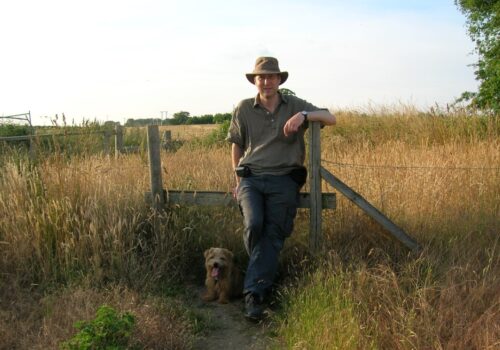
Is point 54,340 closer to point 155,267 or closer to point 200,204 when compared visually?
point 155,267

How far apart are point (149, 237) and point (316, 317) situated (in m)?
2.27

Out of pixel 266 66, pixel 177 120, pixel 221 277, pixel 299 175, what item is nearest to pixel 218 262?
pixel 221 277

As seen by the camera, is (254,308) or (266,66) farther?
(266,66)

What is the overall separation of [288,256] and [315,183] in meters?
0.80

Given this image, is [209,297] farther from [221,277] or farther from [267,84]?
[267,84]

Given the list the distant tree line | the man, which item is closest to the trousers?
the man

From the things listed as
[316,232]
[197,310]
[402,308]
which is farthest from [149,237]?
[402,308]

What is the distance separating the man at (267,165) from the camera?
4.29 metres

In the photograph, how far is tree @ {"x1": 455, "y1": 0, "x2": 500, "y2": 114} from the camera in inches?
564

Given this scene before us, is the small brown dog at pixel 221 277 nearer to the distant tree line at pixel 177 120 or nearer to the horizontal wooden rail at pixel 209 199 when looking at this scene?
the horizontal wooden rail at pixel 209 199

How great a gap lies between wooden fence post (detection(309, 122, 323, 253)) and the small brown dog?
2.60 feet

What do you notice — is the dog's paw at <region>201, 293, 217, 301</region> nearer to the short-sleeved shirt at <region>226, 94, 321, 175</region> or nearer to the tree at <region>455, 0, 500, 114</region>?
the short-sleeved shirt at <region>226, 94, 321, 175</region>

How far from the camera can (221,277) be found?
4551mm

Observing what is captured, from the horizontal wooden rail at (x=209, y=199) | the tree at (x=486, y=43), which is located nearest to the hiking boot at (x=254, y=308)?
the horizontal wooden rail at (x=209, y=199)
